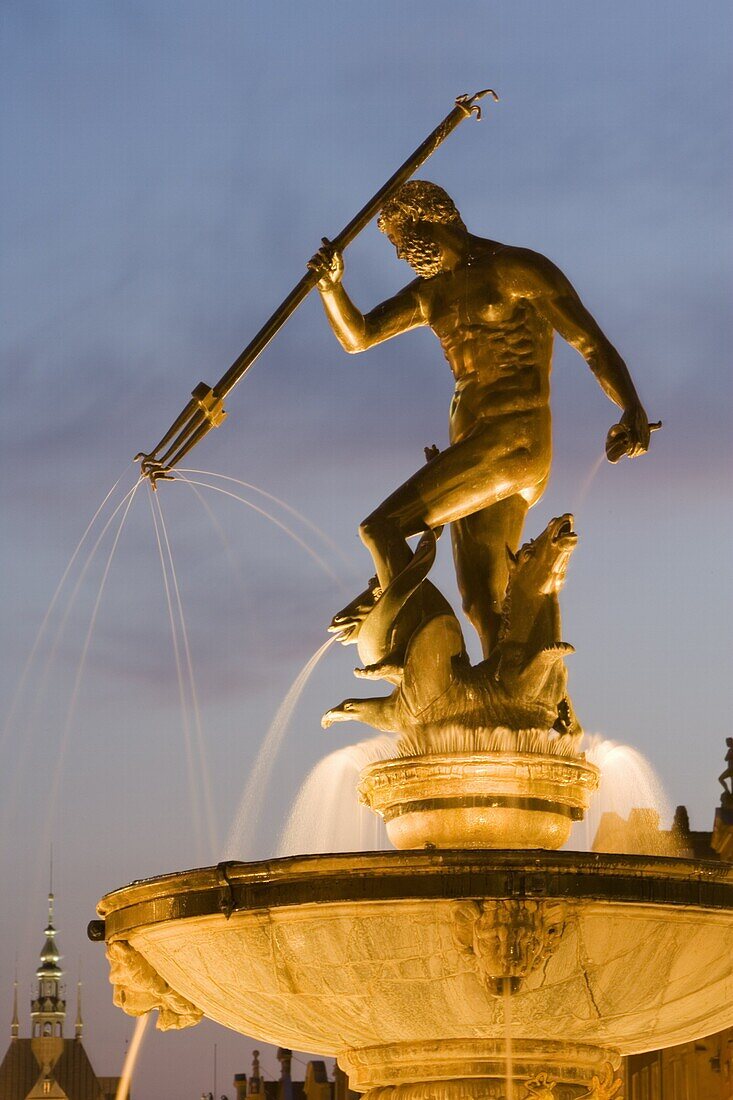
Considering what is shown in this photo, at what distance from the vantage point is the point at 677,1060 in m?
46.1

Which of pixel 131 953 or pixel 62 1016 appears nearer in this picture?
pixel 131 953

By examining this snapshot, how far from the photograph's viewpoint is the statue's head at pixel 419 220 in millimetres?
16031

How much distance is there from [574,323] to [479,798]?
316cm

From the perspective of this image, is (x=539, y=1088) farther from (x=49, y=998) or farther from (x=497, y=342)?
(x=49, y=998)

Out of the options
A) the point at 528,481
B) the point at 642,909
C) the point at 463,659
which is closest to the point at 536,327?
the point at 528,481

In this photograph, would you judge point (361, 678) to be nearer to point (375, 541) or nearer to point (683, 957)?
point (375, 541)

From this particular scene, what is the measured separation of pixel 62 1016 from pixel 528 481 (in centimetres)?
18820

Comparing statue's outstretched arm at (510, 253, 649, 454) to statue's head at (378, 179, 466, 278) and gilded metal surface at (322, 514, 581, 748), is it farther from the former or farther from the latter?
gilded metal surface at (322, 514, 581, 748)

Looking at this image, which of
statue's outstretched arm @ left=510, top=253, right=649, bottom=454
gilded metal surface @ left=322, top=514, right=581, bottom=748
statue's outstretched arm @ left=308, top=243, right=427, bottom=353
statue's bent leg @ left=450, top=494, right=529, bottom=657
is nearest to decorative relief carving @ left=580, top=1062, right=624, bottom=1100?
gilded metal surface @ left=322, top=514, right=581, bottom=748

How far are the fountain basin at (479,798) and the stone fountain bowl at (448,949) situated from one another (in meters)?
1.29

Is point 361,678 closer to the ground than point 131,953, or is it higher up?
higher up

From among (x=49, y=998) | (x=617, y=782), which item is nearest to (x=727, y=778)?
(x=617, y=782)

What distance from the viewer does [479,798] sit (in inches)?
578

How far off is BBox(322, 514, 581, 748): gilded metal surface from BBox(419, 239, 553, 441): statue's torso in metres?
1.03
